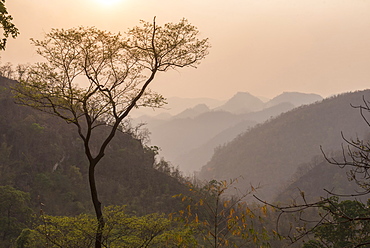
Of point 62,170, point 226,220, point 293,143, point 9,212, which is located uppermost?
point 293,143

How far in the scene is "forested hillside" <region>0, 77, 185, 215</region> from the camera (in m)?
28.1

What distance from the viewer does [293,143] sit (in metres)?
182

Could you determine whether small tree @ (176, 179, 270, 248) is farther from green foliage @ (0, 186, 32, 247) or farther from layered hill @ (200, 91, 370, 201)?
layered hill @ (200, 91, 370, 201)

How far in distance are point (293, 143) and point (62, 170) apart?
17071cm

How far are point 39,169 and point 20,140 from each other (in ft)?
12.9

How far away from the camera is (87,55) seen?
12.2 m

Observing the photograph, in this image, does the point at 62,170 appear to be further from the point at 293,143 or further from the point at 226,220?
the point at 293,143

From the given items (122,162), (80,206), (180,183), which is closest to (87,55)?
(80,206)

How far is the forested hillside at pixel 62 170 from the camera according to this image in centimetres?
2808

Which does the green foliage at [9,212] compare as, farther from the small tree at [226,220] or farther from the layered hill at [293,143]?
the layered hill at [293,143]

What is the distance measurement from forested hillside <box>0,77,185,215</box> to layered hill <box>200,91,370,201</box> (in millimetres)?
131274

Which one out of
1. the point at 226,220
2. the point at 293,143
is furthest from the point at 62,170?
the point at 293,143

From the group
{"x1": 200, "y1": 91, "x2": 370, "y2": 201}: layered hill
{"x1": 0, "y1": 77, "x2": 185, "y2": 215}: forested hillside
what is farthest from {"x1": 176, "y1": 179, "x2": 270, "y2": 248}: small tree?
{"x1": 200, "y1": 91, "x2": 370, "y2": 201}: layered hill

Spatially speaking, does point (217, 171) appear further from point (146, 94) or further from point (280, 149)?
point (146, 94)
